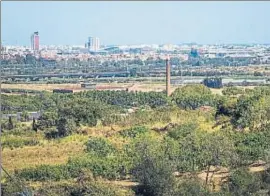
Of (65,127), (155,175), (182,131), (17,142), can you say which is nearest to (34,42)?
(65,127)

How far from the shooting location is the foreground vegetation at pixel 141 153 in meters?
5.89

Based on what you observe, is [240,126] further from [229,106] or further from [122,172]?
[122,172]

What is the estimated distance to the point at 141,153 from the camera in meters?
7.10

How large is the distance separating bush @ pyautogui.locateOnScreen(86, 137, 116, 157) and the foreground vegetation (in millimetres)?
17

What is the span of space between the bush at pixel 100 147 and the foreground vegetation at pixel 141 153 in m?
0.02

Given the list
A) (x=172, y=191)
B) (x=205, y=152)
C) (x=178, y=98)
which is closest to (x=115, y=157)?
(x=205, y=152)

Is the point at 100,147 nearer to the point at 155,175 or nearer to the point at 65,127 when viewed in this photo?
the point at 65,127

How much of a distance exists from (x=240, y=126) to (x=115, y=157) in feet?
11.0

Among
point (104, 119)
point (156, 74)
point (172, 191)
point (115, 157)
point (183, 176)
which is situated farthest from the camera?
point (156, 74)

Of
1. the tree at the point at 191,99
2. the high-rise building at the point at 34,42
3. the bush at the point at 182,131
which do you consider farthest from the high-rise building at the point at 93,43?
the bush at the point at 182,131

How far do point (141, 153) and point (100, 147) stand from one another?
2.04 m

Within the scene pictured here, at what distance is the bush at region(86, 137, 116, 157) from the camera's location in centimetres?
873

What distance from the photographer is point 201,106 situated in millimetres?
15727

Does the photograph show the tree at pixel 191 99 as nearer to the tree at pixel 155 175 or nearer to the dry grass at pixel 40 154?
the dry grass at pixel 40 154
